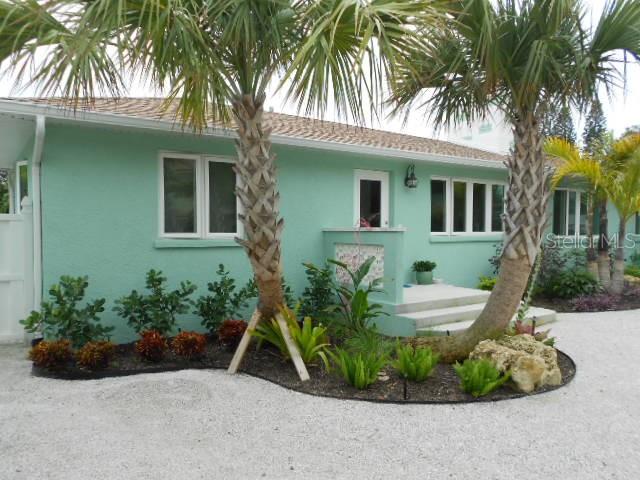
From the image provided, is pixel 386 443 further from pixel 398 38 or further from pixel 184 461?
pixel 398 38

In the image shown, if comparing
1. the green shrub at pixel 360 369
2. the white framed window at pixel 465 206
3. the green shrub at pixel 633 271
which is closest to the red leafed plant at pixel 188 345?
the green shrub at pixel 360 369

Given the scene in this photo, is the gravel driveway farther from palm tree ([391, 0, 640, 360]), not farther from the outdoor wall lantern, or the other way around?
the outdoor wall lantern

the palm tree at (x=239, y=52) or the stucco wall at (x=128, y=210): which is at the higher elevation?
the palm tree at (x=239, y=52)

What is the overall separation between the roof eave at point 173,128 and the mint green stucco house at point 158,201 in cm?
2

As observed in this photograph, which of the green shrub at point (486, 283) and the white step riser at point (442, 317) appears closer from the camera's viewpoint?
the white step riser at point (442, 317)

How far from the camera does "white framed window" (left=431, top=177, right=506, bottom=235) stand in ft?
35.4

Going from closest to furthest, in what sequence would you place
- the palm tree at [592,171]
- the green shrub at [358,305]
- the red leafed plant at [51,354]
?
the red leafed plant at [51,354] → the green shrub at [358,305] → the palm tree at [592,171]

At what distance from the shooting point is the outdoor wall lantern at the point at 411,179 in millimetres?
9852

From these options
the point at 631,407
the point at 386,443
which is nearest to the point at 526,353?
the point at 631,407

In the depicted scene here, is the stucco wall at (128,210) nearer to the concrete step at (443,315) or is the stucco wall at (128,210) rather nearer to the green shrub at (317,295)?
the green shrub at (317,295)

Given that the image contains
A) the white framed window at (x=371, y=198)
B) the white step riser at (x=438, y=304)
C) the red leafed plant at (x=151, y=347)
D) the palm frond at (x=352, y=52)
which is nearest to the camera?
the palm frond at (x=352, y=52)

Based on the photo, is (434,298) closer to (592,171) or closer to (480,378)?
(480,378)

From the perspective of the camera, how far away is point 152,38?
4.30m

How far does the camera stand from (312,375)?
5.60 metres
